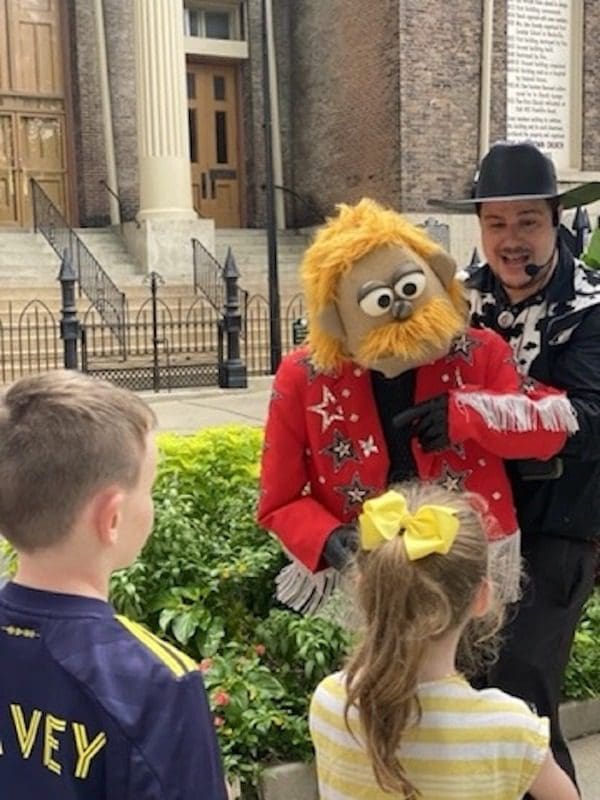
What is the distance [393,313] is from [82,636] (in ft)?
4.03

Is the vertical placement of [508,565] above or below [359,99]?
below

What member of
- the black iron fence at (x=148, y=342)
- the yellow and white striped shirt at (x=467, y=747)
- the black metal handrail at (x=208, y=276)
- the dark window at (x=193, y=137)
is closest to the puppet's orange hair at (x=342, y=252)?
the yellow and white striped shirt at (x=467, y=747)

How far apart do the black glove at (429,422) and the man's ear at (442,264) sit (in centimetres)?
33

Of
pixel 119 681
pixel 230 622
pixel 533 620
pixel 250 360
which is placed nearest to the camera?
pixel 119 681

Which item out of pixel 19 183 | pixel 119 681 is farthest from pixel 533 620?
pixel 19 183

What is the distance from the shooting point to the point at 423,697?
5.75 feet

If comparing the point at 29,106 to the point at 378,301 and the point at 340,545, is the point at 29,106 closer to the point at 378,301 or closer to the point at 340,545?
the point at 378,301

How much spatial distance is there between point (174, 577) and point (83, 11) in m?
17.3

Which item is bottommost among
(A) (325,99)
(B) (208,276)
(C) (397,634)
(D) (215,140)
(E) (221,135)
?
(B) (208,276)

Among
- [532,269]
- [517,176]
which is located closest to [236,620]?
[532,269]

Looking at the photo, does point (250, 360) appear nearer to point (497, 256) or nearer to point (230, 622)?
point (230, 622)

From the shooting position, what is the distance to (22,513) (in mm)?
1510

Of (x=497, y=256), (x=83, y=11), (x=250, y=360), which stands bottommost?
(x=250, y=360)

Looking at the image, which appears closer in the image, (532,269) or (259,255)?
(532,269)
